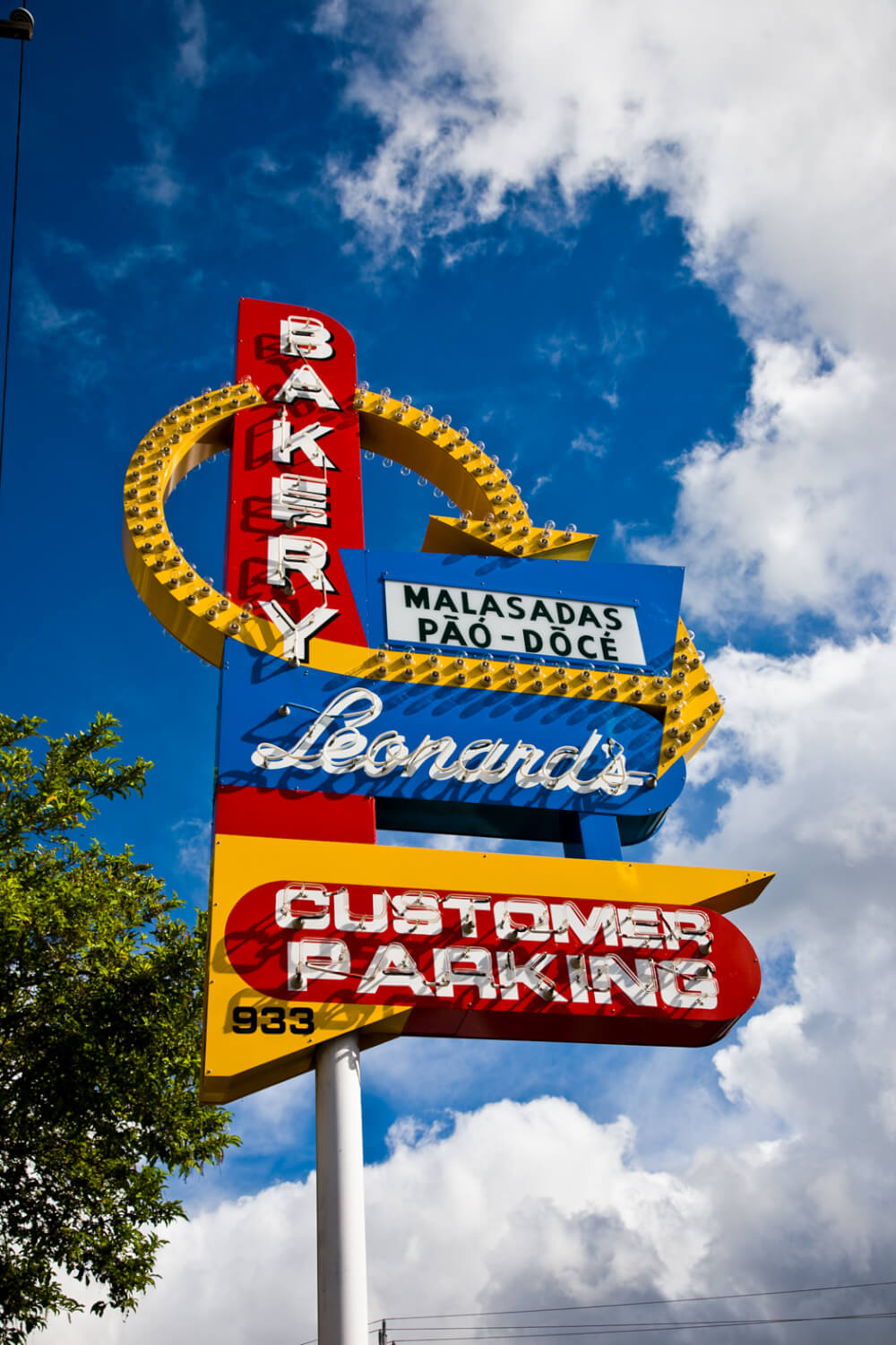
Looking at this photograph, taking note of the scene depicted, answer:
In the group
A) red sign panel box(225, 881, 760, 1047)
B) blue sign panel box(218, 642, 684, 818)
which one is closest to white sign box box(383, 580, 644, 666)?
blue sign panel box(218, 642, 684, 818)

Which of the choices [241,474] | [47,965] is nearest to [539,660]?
[241,474]

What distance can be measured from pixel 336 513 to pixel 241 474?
127 centimetres

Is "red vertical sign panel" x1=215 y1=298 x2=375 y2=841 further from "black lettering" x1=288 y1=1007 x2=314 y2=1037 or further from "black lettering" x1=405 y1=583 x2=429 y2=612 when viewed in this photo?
"black lettering" x1=288 y1=1007 x2=314 y2=1037

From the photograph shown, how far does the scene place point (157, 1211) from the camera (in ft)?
45.2

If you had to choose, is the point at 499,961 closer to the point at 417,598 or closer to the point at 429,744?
the point at 429,744

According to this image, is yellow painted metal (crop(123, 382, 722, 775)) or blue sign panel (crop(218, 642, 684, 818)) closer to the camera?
blue sign panel (crop(218, 642, 684, 818))

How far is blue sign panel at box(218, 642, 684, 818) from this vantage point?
38.8 feet

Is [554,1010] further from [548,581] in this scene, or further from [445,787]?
[548,581]

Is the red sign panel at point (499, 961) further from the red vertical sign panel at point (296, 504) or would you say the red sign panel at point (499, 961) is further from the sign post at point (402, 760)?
the red vertical sign panel at point (296, 504)

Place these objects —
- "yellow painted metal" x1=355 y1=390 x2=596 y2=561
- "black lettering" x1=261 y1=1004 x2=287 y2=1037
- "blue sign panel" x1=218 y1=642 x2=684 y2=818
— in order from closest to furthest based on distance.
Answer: "black lettering" x1=261 y1=1004 x2=287 y2=1037, "blue sign panel" x1=218 y1=642 x2=684 y2=818, "yellow painted metal" x1=355 y1=390 x2=596 y2=561

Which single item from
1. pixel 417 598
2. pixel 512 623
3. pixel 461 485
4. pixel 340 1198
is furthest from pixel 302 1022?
pixel 461 485

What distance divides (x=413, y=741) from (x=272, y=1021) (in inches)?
136

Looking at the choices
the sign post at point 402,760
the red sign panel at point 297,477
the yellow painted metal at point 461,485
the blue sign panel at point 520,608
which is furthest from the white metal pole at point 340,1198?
the yellow painted metal at point 461,485

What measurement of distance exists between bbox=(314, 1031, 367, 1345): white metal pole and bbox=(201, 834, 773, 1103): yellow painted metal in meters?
0.23
